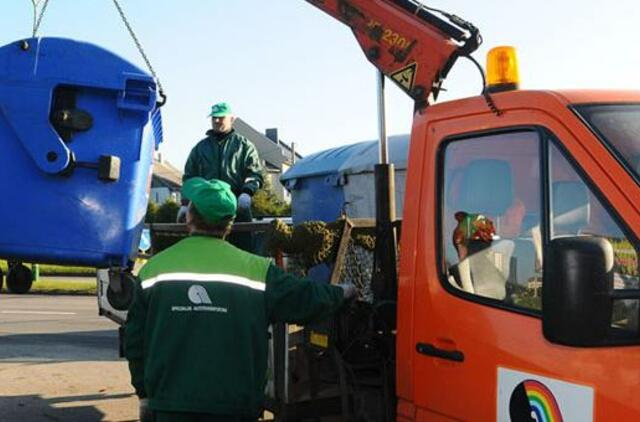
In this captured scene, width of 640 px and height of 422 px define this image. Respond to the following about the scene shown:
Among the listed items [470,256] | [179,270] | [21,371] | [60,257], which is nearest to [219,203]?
[179,270]

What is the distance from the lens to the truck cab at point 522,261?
6.56ft

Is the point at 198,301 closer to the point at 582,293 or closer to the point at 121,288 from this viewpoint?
the point at 582,293

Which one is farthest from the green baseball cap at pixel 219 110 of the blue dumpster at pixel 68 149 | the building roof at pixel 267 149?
the building roof at pixel 267 149

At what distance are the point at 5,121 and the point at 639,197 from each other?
9.65 feet

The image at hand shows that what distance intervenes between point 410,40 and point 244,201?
1.91m

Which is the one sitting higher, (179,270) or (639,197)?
(639,197)

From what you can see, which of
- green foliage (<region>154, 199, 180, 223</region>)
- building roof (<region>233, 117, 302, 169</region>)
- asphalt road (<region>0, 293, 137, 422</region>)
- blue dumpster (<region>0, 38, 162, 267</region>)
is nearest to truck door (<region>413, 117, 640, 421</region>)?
blue dumpster (<region>0, 38, 162, 267</region>)

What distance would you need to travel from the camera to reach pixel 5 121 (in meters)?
3.58

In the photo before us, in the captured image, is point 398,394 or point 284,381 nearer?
point 398,394

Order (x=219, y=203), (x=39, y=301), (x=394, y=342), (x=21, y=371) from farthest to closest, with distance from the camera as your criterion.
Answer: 1. (x=39, y=301)
2. (x=21, y=371)
3. (x=394, y=342)
4. (x=219, y=203)

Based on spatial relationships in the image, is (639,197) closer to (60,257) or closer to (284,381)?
(284,381)

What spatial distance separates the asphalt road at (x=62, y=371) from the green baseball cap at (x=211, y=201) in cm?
384

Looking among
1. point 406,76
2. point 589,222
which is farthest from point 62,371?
point 589,222

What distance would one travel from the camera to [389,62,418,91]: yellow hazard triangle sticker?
124 inches
